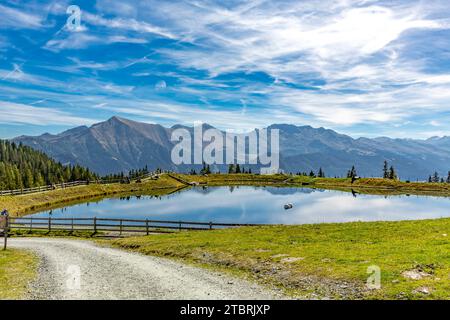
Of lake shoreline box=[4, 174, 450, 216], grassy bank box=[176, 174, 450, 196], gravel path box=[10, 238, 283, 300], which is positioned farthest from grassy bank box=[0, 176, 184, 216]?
gravel path box=[10, 238, 283, 300]

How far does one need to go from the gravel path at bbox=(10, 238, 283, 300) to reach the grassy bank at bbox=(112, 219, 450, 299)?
228 centimetres

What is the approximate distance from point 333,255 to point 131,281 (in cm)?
1337

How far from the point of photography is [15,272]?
25.6m

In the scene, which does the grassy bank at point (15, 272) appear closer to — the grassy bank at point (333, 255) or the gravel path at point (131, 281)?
the gravel path at point (131, 281)

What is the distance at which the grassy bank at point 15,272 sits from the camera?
792 inches

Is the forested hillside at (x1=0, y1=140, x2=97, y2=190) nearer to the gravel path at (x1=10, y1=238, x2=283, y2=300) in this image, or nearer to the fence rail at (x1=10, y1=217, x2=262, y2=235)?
the fence rail at (x1=10, y1=217, x2=262, y2=235)

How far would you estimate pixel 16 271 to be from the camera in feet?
85.0

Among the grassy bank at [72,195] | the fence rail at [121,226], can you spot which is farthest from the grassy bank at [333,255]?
the grassy bank at [72,195]

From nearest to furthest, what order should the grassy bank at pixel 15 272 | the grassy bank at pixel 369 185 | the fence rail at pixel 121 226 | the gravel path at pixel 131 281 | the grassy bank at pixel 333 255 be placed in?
1. the grassy bank at pixel 333 255
2. the gravel path at pixel 131 281
3. the grassy bank at pixel 15 272
4. the fence rail at pixel 121 226
5. the grassy bank at pixel 369 185

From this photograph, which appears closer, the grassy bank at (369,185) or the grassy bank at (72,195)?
the grassy bank at (72,195)

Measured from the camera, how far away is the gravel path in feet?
61.7

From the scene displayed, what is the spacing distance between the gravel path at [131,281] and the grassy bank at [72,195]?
65.6 m

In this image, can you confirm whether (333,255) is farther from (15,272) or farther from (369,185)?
(369,185)

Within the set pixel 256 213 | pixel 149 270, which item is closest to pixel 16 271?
pixel 149 270
